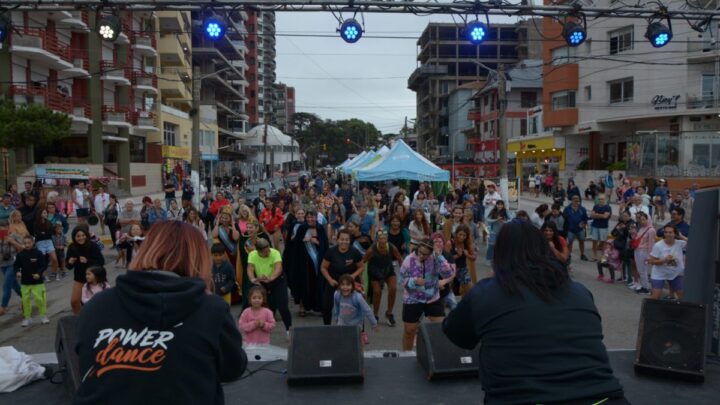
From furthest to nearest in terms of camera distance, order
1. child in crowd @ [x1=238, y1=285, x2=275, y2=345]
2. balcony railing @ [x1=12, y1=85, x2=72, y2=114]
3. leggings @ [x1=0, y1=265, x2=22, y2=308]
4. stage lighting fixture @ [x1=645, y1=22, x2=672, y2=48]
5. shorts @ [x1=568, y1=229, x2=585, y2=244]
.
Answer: balcony railing @ [x1=12, y1=85, x2=72, y2=114], shorts @ [x1=568, y1=229, x2=585, y2=244], stage lighting fixture @ [x1=645, y1=22, x2=672, y2=48], leggings @ [x1=0, y1=265, x2=22, y2=308], child in crowd @ [x1=238, y1=285, x2=275, y2=345]

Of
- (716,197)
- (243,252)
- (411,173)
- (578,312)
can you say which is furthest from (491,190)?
(578,312)

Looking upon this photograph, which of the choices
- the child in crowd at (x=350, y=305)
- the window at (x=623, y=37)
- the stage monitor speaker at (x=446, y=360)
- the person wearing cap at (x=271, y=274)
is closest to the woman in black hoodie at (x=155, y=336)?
the stage monitor speaker at (x=446, y=360)

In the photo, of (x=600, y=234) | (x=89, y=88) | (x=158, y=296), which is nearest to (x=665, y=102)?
(x=600, y=234)

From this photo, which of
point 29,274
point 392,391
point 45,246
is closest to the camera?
point 392,391

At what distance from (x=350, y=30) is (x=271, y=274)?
5501mm

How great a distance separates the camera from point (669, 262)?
349 inches

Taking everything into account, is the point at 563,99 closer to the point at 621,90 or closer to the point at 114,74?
the point at 621,90

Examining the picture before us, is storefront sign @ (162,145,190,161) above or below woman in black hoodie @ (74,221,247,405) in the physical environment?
above

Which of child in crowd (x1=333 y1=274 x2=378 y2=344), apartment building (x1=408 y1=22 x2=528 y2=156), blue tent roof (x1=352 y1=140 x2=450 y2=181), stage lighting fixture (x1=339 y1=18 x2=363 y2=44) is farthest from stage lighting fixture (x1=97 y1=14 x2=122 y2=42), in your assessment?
apartment building (x1=408 y1=22 x2=528 y2=156)

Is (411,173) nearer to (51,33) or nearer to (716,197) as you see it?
(716,197)

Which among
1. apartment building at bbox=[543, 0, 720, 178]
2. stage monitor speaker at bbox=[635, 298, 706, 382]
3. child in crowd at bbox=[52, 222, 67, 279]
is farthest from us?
apartment building at bbox=[543, 0, 720, 178]

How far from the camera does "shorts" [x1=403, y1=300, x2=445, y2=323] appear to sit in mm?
6922

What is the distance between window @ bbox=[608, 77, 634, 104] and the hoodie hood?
38.3 meters

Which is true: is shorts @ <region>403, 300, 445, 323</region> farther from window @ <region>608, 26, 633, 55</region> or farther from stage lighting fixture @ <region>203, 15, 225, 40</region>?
window @ <region>608, 26, 633, 55</region>
